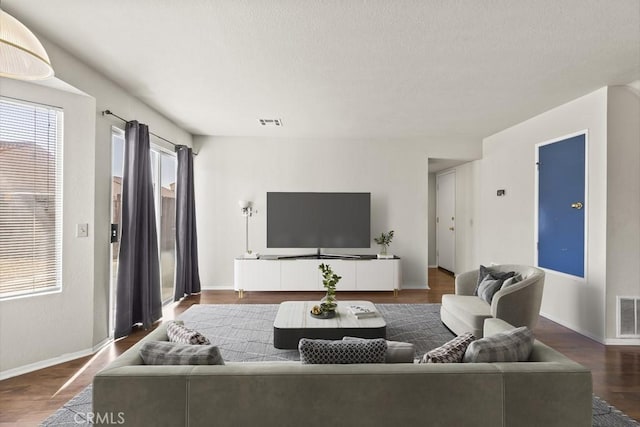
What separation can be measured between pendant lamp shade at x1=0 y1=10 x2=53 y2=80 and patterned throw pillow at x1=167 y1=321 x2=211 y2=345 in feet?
4.78

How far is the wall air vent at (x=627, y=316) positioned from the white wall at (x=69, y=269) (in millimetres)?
5298

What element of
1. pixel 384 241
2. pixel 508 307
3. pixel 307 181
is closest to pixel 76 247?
pixel 307 181

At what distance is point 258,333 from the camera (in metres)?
3.92

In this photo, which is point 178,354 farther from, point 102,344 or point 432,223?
point 432,223

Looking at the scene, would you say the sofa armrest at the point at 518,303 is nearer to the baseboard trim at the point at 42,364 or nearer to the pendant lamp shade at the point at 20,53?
the pendant lamp shade at the point at 20,53

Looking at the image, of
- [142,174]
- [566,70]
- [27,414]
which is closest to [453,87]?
[566,70]

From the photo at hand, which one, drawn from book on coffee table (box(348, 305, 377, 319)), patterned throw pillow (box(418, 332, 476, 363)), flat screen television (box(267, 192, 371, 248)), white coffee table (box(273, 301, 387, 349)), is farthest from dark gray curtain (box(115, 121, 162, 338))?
patterned throw pillow (box(418, 332, 476, 363))

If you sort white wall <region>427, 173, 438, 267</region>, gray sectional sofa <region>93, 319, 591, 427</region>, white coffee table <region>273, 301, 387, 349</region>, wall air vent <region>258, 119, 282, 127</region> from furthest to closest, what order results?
white wall <region>427, 173, 438, 267</region> < wall air vent <region>258, 119, 282, 127</region> < white coffee table <region>273, 301, 387, 349</region> < gray sectional sofa <region>93, 319, 591, 427</region>

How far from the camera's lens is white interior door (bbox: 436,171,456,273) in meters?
7.48

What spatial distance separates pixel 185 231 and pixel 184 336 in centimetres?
378

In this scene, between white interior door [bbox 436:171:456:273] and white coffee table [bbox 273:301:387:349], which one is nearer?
white coffee table [bbox 273:301:387:349]

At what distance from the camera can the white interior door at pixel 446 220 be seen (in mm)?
7481

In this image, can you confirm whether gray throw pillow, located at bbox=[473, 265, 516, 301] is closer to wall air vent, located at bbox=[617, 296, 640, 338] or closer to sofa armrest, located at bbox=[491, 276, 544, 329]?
sofa armrest, located at bbox=[491, 276, 544, 329]

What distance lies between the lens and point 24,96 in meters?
2.98
